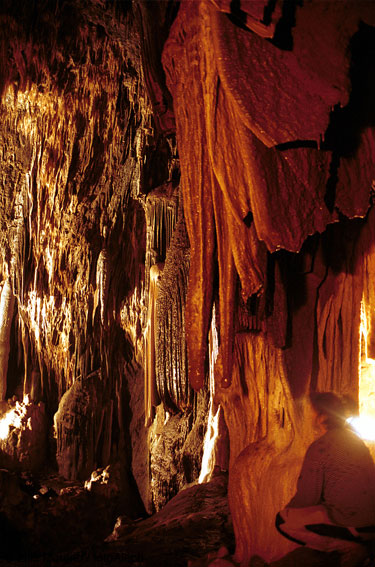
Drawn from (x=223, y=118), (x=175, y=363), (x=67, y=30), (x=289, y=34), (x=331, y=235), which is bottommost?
(x=175, y=363)

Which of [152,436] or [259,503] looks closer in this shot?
[259,503]

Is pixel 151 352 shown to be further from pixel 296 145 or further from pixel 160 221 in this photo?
pixel 296 145

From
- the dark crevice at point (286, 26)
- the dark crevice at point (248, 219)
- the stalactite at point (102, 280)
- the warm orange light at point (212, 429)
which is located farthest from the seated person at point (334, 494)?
the stalactite at point (102, 280)

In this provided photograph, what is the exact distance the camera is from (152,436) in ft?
16.2

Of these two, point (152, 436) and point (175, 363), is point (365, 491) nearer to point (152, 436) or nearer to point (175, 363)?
point (175, 363)

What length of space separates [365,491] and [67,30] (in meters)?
3.74

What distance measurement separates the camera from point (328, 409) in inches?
84.2

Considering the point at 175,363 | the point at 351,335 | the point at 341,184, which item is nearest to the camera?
the point at 341,184

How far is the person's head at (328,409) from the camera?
6.88 feet

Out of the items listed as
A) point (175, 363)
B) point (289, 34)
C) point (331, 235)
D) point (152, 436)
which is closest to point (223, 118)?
point (289, 34)

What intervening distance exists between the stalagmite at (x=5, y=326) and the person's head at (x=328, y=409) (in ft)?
17.8

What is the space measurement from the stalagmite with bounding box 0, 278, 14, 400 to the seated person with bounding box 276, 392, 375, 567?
5.46m

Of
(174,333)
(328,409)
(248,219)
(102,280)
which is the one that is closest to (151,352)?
(174,333)

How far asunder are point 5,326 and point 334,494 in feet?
18.9
